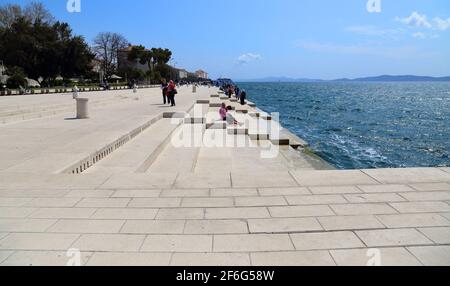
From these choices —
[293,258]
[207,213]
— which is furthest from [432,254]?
[207,213]

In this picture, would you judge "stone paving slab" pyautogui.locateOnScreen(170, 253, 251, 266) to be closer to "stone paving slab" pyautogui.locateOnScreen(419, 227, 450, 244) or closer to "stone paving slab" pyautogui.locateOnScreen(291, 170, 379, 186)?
"stone paving slab" pyautogui.locateOnScreen(419, 227, 450, 244)

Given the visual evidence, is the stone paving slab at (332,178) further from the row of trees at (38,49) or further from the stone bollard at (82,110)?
the row of trees at (38,49)

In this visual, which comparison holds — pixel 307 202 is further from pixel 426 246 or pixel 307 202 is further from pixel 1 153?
pixel 1 153

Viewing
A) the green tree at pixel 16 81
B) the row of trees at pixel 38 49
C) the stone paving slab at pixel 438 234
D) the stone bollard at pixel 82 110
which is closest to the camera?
the stone paving slab at pixel 438 234

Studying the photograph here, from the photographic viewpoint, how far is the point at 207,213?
4598 millimetres

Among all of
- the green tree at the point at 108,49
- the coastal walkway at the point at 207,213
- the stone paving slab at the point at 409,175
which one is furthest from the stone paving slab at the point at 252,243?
the green tree at the point at 108,49

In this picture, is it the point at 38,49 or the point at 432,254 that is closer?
the point at 432,254

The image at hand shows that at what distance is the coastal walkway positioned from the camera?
3.56m

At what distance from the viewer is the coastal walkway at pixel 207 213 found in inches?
140

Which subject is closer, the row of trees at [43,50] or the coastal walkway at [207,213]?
the coastal walkway at [207,213]

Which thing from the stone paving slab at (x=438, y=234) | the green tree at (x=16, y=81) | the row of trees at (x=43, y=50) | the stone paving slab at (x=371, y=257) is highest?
the row of trees at (x=43, y=50)

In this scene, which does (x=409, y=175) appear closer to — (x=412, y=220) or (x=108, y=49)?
(x=412, y=220)

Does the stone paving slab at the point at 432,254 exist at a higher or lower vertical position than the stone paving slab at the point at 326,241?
lower

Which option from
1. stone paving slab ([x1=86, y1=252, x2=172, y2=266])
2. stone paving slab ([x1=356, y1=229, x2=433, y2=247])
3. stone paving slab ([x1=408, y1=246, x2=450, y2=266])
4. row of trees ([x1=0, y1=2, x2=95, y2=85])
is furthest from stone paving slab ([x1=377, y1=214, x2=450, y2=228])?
row of trees ([x1=0, y1=2, x2=95, y2=85])
